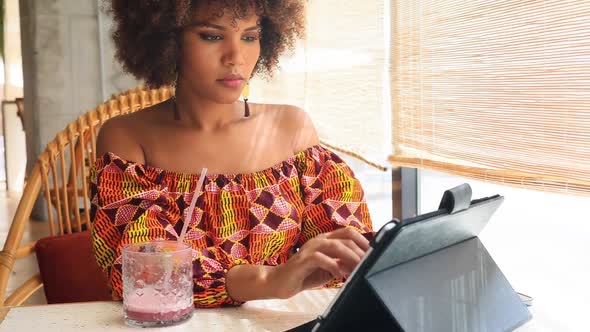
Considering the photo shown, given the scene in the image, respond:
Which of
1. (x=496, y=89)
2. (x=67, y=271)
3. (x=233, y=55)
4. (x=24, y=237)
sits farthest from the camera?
(x=24, y=237)

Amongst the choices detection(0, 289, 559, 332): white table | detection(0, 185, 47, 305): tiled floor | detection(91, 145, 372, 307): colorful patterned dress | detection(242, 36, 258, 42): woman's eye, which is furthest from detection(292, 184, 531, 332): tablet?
detection(0, 185, 47, 305): tiled floor

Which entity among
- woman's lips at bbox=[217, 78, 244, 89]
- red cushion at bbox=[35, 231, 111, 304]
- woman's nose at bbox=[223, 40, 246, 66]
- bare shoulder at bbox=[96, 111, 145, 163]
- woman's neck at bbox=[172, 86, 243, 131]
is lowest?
red cushion at bbox=[35, 231, 111, 304]

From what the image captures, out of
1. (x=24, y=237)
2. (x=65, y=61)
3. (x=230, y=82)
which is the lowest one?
(x=24, y=237)

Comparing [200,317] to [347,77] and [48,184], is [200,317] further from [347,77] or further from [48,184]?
[347,77]

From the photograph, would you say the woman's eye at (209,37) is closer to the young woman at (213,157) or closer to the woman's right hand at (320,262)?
the young woman at (213,157)

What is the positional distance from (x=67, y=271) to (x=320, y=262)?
73 centimetres

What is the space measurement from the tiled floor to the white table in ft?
2.49

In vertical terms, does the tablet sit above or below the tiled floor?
above

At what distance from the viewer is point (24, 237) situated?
312cm

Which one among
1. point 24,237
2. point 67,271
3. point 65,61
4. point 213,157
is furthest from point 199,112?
point 65,61

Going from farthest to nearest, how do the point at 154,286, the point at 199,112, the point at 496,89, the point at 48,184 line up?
the point at 48,184 → the point at 496,89 → the point at 199,112 → the point at 154,286

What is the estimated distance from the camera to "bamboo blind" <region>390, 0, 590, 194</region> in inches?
38.6

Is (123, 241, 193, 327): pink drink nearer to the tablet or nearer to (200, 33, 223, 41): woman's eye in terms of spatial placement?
the tablet

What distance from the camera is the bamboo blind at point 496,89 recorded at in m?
0.98
